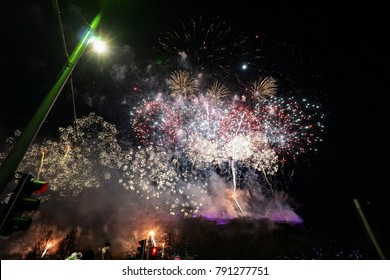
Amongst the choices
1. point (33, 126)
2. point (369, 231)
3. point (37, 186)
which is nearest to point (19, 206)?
point (37, 186)

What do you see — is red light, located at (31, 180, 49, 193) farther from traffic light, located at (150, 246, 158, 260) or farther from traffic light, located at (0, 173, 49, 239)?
traffic light, located at (150, 246, 158, 260)

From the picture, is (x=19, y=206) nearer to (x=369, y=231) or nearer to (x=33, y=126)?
(x=33, y=126)

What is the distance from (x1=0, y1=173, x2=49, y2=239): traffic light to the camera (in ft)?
12.9

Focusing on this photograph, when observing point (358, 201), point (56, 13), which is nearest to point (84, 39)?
point (56, 13)

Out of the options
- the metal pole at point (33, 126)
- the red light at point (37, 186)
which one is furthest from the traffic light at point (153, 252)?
the metal pole at point (33, 126)

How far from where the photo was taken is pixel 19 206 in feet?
13.7

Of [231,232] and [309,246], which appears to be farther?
[231,232]

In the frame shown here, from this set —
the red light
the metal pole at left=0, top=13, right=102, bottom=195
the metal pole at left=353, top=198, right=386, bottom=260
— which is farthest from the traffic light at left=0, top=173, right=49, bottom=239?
the metal pole at left=353, top=198, right=386, bottom=260

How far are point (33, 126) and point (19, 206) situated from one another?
1295 mm

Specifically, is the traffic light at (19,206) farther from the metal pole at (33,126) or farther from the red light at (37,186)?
the metal pole at (33,126)

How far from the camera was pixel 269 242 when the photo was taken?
11262cm

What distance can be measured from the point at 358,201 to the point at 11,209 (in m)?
6.05

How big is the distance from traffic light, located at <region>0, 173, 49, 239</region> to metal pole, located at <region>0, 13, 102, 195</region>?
475 millimetres
